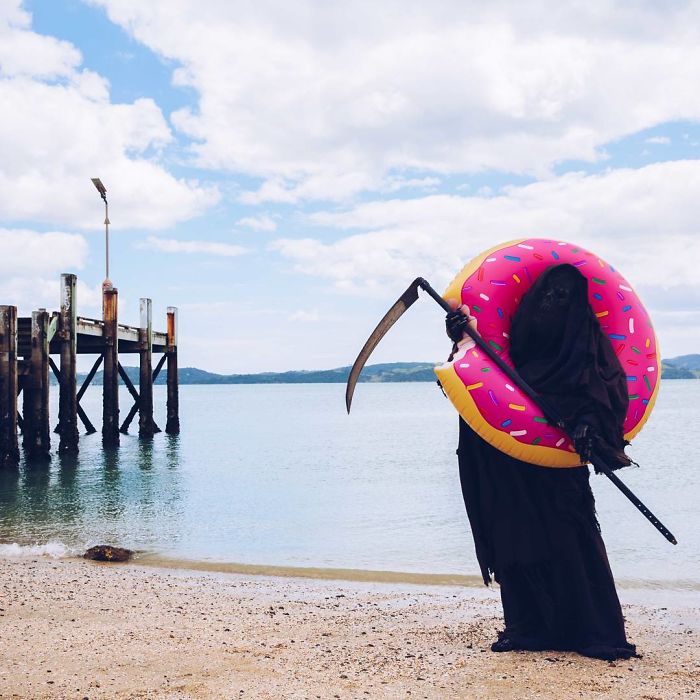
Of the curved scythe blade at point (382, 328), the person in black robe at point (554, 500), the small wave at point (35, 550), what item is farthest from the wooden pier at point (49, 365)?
the person in black robe at point (554, 500)

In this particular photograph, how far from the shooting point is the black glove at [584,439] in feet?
14.4

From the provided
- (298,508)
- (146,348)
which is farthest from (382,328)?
(146,348)

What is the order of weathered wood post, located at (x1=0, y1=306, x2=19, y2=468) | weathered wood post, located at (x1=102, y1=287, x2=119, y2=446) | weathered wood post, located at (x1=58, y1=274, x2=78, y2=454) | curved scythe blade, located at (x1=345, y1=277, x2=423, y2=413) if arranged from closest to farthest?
curved scythe blade, located at (x1=345, y1=277, x2=423, y2=413) → weathered wood post, located at (x1=0, y1=306, x2=19, y2=468) → weathered wood post, located at (x1=58, y1=274, x2=78, y2=454) → weathered wood post, located at (x1=102, y1=287, x2=119, y2=446)

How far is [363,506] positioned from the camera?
16250 mm

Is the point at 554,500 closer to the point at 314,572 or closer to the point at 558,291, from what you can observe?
the point at 558,291

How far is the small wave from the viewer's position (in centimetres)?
956

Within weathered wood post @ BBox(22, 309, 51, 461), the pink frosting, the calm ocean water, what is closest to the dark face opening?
the pink frosting

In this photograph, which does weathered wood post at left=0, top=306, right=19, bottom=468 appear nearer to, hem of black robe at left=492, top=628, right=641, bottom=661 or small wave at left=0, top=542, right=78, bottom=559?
small wave at left=0, top=542, right=78, bottom=559

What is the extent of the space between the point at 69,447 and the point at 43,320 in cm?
382

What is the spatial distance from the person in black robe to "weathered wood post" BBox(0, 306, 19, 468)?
13.8m

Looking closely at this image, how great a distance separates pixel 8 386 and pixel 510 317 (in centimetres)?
1441

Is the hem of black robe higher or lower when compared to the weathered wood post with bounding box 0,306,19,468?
lower

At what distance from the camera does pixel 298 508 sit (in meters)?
15.9

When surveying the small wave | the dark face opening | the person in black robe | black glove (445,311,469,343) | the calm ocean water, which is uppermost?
the dark face opening
